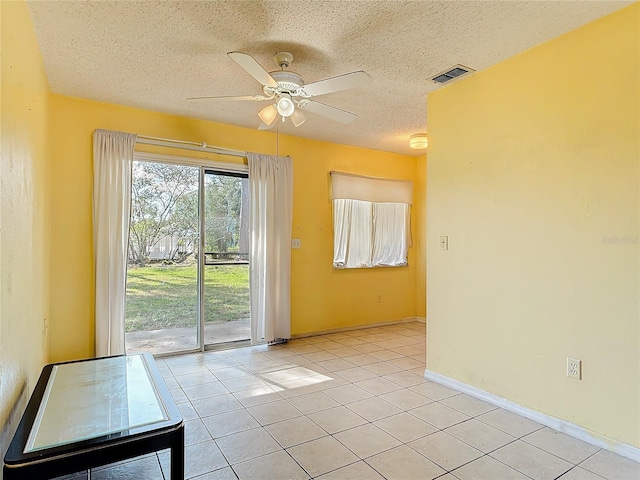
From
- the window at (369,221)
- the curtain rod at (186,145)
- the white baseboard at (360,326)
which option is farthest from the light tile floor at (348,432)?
the curtain rod at (186,145)

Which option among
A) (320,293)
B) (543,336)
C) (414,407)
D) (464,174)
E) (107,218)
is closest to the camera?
(543,336)

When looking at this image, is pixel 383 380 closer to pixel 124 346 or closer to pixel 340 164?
pixel 124 346

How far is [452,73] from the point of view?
2.91m

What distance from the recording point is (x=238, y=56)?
2.05 meters

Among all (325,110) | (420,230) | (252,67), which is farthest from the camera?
(420,230)

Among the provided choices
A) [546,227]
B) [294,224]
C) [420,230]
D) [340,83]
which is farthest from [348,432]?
[420,230]

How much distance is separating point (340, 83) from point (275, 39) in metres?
0.54

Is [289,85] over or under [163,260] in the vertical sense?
over

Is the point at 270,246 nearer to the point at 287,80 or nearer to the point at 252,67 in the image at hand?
the point at 287,80

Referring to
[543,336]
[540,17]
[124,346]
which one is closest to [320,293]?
[124,346]

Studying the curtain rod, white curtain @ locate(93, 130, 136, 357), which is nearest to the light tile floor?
white curtain @ locate(93, 130, 136, 357)

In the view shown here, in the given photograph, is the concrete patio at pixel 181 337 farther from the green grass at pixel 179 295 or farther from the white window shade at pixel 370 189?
the white window shade at pixel 370 189

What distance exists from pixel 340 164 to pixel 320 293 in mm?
1771

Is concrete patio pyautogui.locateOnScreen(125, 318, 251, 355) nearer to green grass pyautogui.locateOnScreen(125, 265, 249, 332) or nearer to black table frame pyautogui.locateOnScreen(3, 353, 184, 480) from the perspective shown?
green grass pyautogui.locateOnScreen(125, 265, 249, 332)
